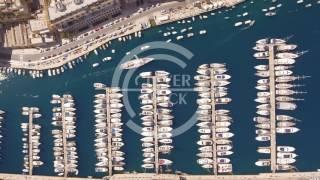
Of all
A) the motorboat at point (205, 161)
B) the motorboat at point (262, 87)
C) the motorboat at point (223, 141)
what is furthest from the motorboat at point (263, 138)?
the motorboat at point (205, 161)

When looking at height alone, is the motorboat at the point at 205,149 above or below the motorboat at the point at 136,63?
below

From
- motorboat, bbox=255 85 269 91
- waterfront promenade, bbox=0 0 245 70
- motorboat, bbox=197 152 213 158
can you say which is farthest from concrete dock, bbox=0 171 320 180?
waterfront promenade, bbox=0 0 245 70

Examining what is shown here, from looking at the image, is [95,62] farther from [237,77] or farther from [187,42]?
[237,77]

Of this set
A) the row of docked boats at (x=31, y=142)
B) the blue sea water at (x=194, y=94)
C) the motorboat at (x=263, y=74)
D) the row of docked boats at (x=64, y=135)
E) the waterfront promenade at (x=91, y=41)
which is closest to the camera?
the blue sea water at (x=194, y=94)

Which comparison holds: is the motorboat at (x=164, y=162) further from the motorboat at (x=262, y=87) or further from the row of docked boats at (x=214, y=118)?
the motorboat at (x=262, y=87)

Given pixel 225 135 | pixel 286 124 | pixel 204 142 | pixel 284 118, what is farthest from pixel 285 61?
pixel 204 142

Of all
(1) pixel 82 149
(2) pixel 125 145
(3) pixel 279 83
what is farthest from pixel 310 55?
(1) pixel 82 149

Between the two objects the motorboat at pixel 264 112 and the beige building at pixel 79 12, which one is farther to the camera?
the beige building at pixel 79 12

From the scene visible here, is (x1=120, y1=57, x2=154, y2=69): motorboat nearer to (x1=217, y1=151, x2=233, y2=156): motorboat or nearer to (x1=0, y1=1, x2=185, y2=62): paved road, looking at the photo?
(x1=0, y1=1, x2=185, y2=62): paved road
